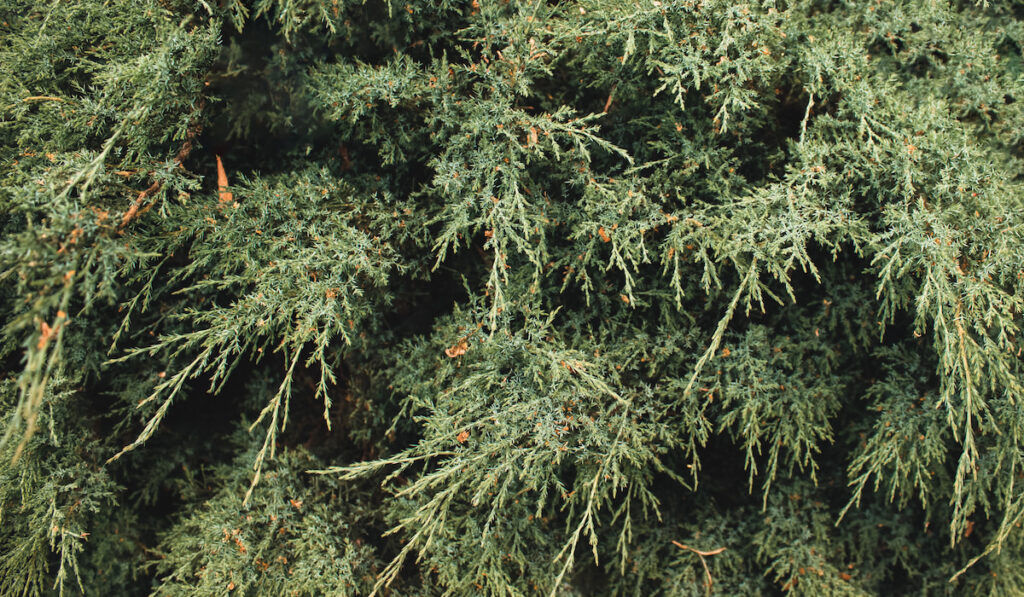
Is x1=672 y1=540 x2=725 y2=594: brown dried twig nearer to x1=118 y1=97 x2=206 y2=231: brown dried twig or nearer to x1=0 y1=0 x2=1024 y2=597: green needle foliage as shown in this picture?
x1=0 y1=0 x2=1024 y2=597: green needle foliage

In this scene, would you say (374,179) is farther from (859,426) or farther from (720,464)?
(859,426)

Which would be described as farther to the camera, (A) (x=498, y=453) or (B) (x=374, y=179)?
(B) (x=374, y=179)

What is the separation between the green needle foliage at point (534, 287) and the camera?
204cm

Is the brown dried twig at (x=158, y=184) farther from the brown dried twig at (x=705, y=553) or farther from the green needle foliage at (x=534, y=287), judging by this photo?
the brown dried twig at (x=705, y=553)

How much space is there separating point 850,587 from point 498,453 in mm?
1649

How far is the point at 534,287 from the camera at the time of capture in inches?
84.2

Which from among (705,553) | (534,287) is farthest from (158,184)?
(705,553)

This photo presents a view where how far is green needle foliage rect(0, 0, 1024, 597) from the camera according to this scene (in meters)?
2.04

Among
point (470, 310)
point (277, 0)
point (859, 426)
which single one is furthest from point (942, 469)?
point (277, 0)

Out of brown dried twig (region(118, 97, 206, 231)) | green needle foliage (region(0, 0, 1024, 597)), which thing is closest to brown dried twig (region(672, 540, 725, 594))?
green needle foliage (region(0, 0, 1024, 597))

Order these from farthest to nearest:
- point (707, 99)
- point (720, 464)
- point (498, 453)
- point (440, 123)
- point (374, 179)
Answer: point (720, 464)
point (374, 179)
point (440, 123)
point (498, 453)
point (707, 99)

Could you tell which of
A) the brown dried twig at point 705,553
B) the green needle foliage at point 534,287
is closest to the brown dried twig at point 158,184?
the green needle foliage at point 534,287

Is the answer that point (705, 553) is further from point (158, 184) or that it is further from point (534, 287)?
point (158, 184)

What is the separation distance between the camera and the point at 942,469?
90.4 inches
